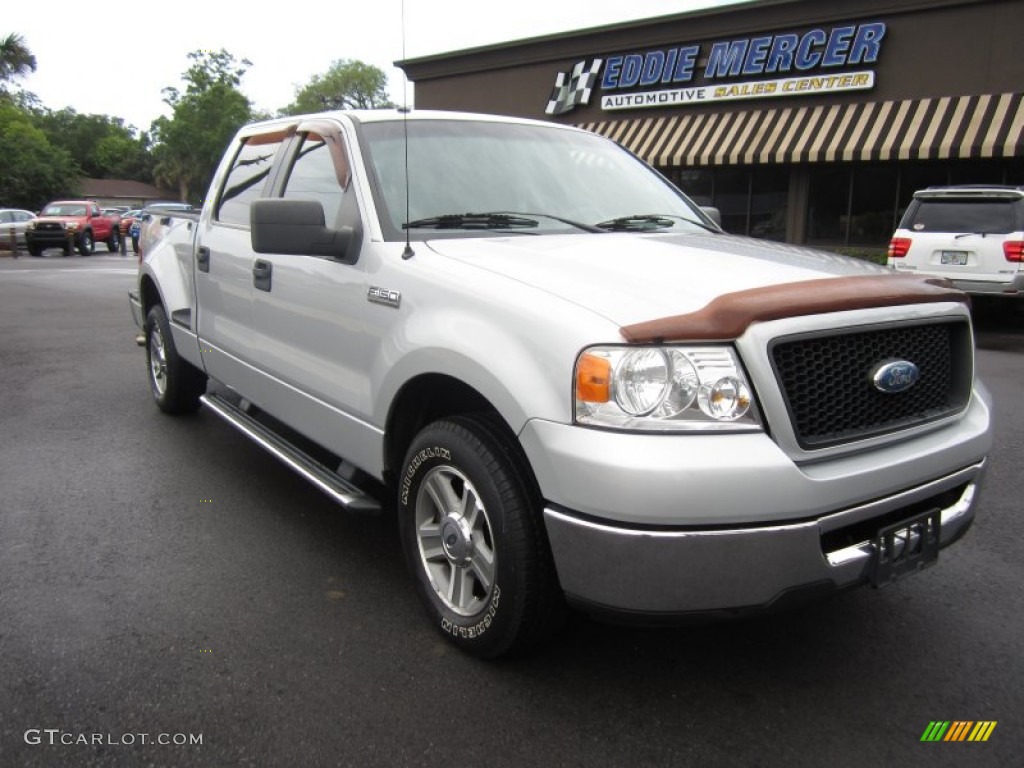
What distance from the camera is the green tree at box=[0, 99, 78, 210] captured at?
162 ft

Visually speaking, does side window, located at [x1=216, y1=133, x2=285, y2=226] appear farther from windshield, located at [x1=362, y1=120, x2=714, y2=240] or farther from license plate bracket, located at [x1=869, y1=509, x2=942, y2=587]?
license plate bracket, located at [x1=869, y1=509, x2=942, y2=587]

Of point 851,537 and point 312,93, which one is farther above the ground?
point 312,93

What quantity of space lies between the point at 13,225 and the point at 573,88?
20010 millimetres

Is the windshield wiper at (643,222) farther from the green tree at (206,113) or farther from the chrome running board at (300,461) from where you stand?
the green tree at (206,113)

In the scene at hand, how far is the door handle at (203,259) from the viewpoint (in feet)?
15.3

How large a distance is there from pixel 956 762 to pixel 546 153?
282 centimetres

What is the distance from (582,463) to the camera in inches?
86.0

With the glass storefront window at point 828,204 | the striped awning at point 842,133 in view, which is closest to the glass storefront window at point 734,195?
the striped awning at point 842,133

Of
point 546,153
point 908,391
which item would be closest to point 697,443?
point 908,391

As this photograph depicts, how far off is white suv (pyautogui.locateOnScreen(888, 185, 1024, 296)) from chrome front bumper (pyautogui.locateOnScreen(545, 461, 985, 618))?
940 centimetres

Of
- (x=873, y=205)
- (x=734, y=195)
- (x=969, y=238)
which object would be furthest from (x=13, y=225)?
(x=969, y=238)

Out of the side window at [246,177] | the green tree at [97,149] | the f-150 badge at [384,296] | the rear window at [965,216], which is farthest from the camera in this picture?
the green tree at [97,149]

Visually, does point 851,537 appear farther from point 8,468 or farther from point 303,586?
point 8,468

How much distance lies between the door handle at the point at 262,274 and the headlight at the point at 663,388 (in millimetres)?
2100
